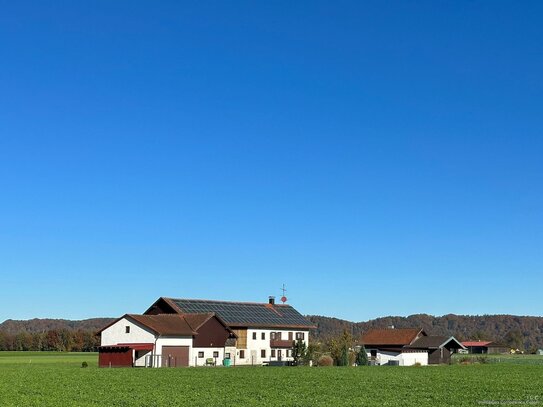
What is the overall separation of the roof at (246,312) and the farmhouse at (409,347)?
9.38 meters

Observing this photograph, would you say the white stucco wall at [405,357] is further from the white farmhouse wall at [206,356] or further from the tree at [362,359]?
the white farmhouse wall at [206,356]

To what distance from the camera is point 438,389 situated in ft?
128

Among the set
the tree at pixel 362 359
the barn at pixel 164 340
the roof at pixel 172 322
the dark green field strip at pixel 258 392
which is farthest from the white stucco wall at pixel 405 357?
the dark green field strip at pixel 258 392

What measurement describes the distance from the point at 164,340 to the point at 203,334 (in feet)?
18.6

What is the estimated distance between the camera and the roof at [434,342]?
9719 cm

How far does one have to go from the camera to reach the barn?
3029 inches

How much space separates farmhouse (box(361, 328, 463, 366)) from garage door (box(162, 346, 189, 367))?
26.2 meters

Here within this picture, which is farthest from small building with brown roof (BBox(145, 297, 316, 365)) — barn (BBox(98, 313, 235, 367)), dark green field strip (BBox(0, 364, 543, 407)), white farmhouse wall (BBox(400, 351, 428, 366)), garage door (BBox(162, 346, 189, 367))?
dark green field strip (BBox(0, 364, 543, 407))

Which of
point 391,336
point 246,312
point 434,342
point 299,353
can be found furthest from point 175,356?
point 434,342

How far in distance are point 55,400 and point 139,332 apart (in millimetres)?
46943

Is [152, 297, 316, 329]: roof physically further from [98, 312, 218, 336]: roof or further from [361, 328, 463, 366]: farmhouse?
[361, 328, 463, 366]: farmhouse

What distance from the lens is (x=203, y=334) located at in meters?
82.3

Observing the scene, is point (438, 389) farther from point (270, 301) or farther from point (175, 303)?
point (270, 301)

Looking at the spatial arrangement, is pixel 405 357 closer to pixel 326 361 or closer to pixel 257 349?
pixel 326 361
